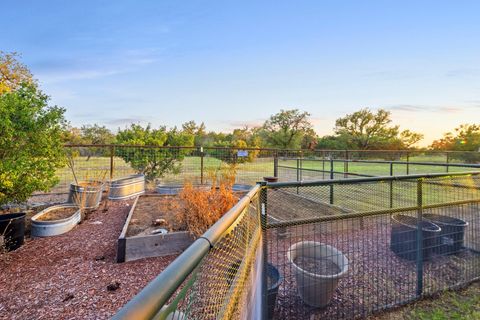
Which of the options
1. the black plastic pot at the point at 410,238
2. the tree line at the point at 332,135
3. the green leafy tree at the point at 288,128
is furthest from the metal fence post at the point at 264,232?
the green leafy tree at the point at 288,128

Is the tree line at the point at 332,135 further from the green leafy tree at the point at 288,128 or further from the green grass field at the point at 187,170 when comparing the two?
the green grass field at the point at 187,170

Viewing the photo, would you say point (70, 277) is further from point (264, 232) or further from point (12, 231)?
point (264, 232)

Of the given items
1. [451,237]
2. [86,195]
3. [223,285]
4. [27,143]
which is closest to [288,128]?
[86,195]

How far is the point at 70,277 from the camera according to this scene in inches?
113

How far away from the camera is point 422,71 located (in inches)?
399

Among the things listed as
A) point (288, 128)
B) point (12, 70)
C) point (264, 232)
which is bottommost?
point (264, 232)

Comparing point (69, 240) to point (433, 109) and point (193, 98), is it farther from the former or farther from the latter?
point (433, 109)

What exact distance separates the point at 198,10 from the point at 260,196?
647 centimetres

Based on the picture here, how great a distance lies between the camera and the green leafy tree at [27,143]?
149 inches

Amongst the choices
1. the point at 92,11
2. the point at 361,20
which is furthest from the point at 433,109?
the point at 92,11

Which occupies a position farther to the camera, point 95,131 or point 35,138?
point 95,131

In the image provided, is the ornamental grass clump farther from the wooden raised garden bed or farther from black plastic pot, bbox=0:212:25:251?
black plastic pot, bbox=0:212:25:251

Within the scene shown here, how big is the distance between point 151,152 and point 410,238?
23.9 ft

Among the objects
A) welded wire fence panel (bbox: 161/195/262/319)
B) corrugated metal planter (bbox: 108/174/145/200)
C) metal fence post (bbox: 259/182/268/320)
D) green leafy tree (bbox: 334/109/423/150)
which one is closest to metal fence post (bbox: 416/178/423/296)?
metal fence post (bbox: 259/182/268/320)
